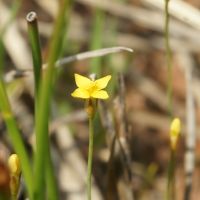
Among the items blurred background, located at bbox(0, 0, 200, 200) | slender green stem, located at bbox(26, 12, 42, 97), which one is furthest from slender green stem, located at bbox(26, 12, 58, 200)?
blurred background, located at bbox(0, 0, 200, 200)

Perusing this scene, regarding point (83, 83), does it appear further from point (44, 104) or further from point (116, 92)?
point (116, 92)

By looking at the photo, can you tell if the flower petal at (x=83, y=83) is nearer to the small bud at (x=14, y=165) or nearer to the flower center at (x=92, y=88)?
the flower center at (x=92, y=88)

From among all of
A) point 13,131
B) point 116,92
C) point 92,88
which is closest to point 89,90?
point 92,88

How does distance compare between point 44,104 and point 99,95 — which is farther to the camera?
point 99,95

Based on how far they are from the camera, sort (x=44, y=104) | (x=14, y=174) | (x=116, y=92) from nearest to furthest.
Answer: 1. (x=44, y=104)
2. (x=14, y=174)
3. (x=116, y=92)

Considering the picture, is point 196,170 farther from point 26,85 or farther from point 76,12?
point 76,12

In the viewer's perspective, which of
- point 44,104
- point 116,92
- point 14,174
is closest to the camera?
point 44,104

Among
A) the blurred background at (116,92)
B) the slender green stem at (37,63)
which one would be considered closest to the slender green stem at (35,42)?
the slender green stem at (37,63)
